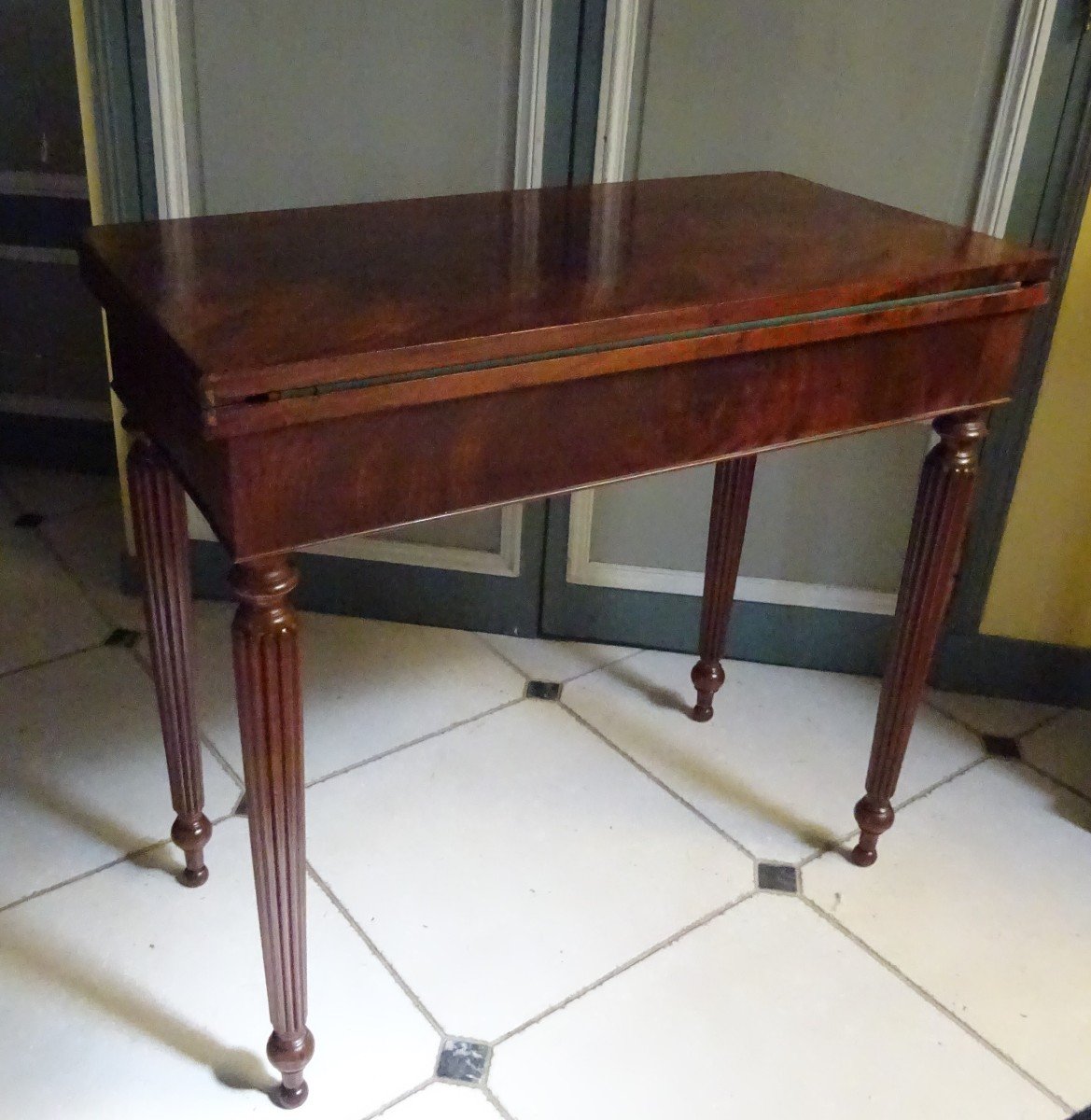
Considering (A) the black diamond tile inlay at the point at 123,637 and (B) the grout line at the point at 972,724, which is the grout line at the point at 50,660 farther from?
(B) the grout line at the point at 972,724

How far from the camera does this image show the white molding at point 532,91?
1548 millimetres

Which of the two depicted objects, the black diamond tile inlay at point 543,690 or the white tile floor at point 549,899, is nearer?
the white tile floor at point 549,899

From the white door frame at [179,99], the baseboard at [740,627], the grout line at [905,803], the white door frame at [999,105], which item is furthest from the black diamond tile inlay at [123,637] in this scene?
the grout line at [905,803]

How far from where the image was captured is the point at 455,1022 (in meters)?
1.29

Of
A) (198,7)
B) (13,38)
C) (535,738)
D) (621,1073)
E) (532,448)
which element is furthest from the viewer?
(13,38)

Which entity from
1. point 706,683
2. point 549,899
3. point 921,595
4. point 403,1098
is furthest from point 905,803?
point 403,1098

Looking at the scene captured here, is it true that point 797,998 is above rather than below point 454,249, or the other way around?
below

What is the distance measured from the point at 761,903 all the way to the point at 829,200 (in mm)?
872

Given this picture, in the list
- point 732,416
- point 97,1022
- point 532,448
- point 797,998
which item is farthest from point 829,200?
point 97,1022

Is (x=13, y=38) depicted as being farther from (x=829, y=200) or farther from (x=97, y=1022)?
(x=97, y=1022)

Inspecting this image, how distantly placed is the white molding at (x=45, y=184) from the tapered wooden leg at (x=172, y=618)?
1234mm

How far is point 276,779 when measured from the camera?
101 cm

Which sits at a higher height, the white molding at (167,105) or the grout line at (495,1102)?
the white molding at (167,105)

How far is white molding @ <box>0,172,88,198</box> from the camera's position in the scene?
221 centimetres
